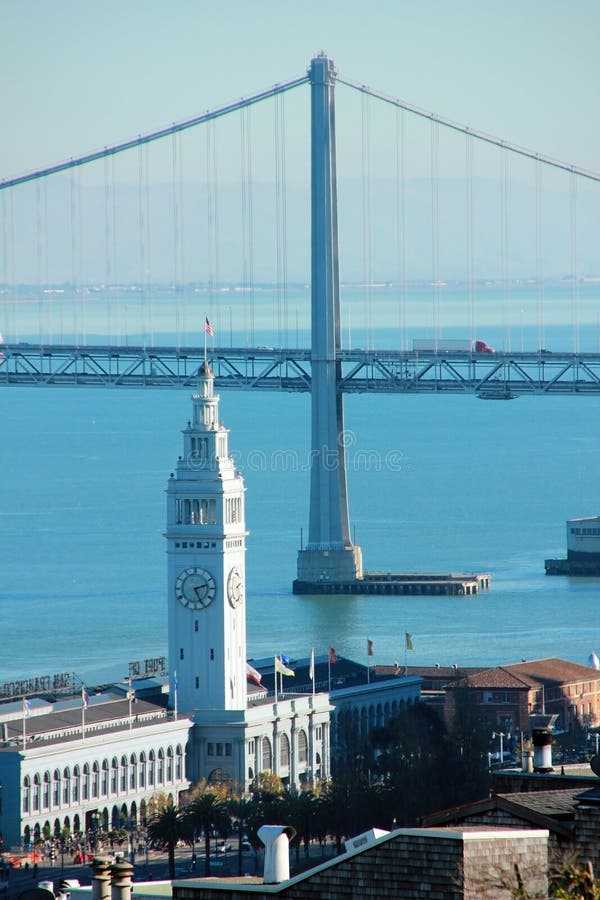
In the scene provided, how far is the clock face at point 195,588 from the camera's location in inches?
1873

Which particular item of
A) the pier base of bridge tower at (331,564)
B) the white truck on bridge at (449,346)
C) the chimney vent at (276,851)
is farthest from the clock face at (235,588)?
the chimney vent at (276,851)

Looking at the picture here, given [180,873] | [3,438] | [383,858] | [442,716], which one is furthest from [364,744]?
[3,438]

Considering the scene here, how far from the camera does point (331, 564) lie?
244 ft

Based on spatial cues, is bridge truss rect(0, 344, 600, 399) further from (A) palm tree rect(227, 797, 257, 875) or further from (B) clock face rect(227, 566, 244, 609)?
(A) palm tree rect(227, 797, 257, 875)

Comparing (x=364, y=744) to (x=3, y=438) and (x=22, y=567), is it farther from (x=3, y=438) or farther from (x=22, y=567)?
(x=3, y=438)

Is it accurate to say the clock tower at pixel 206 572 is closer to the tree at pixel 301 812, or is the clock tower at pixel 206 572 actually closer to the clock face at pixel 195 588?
the clock face at pixel 195 588

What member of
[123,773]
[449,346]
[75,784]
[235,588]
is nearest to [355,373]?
[449,346]

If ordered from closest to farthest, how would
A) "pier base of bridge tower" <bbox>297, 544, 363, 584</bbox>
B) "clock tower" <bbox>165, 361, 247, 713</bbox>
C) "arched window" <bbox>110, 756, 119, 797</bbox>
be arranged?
"arched window" <bbox>110, 756, 119, 797</bbox>
"clock tower" <bbox>165, 361, 247, 713</bbox>
"pier base of bridge tower" <bbox>297, 544, 363, 584</bbox>

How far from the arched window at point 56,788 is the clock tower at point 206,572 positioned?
407 centimetres

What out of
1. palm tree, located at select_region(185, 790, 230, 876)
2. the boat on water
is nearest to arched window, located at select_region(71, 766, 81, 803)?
palm tree, located at select_region(185, 790, 230, 876)

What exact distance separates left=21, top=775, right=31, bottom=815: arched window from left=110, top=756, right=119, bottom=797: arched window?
244 cm

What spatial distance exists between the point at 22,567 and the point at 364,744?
3005 cm

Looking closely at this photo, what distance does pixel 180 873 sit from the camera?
119ft

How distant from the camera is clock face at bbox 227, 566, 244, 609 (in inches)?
1880
